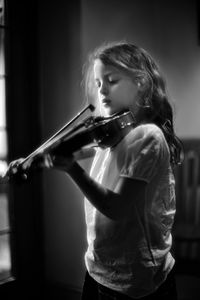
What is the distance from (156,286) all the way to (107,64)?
1.66 feet

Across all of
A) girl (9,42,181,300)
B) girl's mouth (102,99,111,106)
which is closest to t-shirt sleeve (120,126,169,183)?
girl (9,42,181,300)

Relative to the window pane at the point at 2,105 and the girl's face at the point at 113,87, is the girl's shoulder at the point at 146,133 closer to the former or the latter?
the girl's face at the point at 113,87

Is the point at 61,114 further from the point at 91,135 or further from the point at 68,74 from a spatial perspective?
the point at 91,135

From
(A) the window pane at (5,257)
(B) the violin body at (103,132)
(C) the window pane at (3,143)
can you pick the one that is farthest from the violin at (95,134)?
(A) the window pane at (5,257)

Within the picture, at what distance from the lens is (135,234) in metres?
0.85

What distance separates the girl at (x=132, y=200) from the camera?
804mm

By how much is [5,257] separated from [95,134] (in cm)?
135

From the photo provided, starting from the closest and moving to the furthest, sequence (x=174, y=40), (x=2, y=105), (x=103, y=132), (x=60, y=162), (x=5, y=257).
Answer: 1. (x=60, y=162)
2. (x=103, y=132)
3. (x=2, y=105)
4. (x=5, y=257)
5. (x=174, y=40)

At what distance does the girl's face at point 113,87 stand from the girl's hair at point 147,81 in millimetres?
15

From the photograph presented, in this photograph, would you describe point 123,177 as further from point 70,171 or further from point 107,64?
point 107,64

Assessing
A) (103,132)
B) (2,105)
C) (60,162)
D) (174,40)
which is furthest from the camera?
(174,40)

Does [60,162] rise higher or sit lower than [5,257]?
higher

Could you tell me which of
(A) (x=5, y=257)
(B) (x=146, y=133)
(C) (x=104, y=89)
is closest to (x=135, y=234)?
(B) (x=146, y=133)

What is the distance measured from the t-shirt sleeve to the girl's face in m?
0.10
